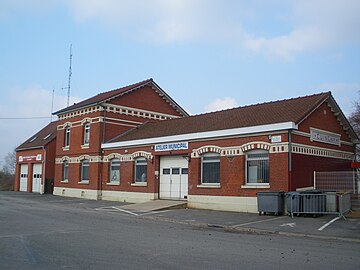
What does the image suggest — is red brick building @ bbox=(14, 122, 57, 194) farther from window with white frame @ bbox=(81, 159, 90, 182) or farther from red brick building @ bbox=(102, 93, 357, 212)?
red brick building @ bbox=(102, 93, 357, 212)

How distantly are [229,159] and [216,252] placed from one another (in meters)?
12.7

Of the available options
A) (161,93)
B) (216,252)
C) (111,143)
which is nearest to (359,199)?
(216,252)

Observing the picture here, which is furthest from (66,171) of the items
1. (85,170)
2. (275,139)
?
Answer: (275,139)

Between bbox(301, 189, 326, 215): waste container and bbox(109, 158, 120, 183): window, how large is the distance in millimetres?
15676

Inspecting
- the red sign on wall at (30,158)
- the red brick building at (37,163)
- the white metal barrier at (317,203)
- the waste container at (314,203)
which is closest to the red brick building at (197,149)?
the white metal barrier at (317,203)

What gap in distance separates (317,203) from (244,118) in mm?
7524

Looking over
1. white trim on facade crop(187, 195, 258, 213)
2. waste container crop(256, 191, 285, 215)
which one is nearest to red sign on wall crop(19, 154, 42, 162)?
white trim on facade crop(187, 195, 258, 213)

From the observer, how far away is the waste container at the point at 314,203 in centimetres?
1814

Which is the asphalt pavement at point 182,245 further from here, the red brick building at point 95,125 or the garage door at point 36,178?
the garage door at point 36,178

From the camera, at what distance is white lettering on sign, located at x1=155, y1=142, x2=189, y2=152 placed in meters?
24.9

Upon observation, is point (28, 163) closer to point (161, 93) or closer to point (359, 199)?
point (161, 93)

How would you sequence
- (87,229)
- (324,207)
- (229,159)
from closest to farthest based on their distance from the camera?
1. (87,229)
2. (324,207)
3. (229,159)

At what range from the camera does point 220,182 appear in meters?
22.8

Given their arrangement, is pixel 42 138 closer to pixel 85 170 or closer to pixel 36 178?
pixel 36 178
